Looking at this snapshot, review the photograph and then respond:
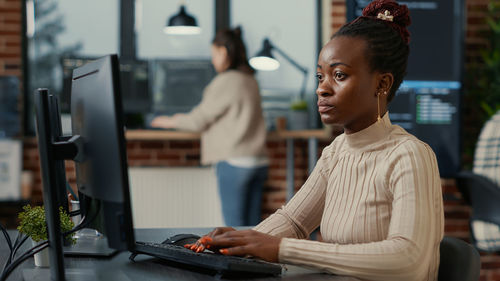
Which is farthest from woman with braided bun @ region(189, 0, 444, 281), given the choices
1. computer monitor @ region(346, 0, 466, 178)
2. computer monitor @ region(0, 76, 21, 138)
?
computer monitor @ region(0, 76, 21, 138)

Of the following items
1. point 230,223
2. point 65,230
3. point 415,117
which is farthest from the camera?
point 415,117

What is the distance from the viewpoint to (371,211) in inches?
45.1

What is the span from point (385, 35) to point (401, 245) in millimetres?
450

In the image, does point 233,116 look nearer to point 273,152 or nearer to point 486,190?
point 273,152

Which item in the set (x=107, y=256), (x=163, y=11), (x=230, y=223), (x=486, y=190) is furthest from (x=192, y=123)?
Answer: (x=107, y=256)

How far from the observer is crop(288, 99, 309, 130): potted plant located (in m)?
4.07

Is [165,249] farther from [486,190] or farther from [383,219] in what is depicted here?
[486,190]

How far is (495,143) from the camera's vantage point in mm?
2906

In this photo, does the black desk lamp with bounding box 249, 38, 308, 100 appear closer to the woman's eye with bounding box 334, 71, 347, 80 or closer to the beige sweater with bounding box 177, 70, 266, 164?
the beige sweater with bounding box 177, 70, 266, 164

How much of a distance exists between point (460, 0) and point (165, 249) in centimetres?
303

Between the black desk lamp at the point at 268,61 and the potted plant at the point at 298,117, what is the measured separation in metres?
0.14

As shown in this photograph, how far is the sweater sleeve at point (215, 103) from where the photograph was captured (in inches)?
125

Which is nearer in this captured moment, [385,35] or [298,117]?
[385,35]

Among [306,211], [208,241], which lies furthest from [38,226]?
[306,211]
